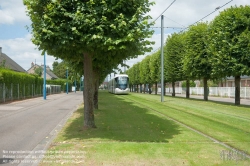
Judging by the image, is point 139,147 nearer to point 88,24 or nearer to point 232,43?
point 88,24

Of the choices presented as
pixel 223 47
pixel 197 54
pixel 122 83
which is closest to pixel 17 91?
pixel 197 54

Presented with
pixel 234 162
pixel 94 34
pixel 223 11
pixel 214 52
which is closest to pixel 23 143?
pixel 94 34

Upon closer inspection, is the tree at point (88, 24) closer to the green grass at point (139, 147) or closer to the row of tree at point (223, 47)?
the green grass at point (139, 147)

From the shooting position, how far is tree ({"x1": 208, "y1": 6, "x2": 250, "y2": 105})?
850 inches

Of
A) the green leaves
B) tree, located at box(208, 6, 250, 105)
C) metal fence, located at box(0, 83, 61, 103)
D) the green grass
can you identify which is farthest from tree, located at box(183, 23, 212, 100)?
the green grass

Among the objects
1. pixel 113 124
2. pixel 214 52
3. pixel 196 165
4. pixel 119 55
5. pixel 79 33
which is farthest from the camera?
pixel 214 52

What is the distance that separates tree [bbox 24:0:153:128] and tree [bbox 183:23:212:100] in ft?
66.4

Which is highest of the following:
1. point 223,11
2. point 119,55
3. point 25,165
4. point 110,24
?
point 223,11

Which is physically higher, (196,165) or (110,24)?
(110,24)

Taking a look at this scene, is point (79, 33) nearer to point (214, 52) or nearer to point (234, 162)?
point (234, 162)

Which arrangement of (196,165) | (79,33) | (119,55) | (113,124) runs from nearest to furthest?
1. (196,165)
2. (79,33)
3. (119,55)
4. (113,124)

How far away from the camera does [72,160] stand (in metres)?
6.53

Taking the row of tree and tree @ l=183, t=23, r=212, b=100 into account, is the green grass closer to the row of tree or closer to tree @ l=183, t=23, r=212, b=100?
the row of tree

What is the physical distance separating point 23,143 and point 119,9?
4.93 m
